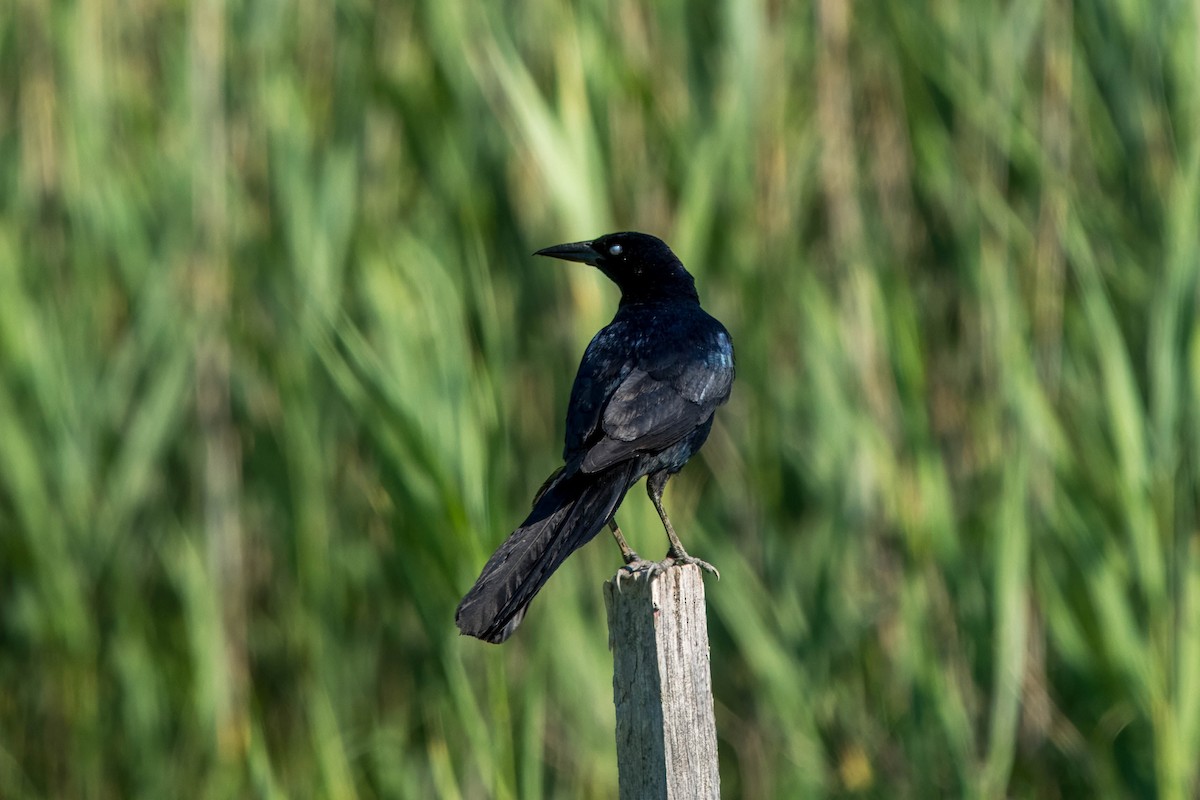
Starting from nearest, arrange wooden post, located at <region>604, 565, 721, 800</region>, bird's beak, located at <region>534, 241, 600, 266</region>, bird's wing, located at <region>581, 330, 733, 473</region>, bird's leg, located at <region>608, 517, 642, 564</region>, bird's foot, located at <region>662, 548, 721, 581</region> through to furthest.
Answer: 1. wooden post, located at <region>604, 565, 721, 800</region>
2. bird's foot, located at <region>662, 548, 721, 581</region>
3. bird's wing, located at <region>581, 330, 733, 473</region>
4. bird's leg, located at <region>608, 517, 642, 564</region>
5. bird's beak, located at <region>534, 241, 600, 266</region>

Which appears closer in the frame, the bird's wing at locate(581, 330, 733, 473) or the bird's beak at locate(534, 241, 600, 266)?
the bird's wing at locate(581, 330, 733, 473)

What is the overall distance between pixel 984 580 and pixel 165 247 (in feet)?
6.57

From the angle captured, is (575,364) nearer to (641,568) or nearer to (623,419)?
(623,419)

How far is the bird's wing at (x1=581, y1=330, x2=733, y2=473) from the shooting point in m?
2.04

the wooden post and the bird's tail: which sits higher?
the bird's tail

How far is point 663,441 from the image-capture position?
2.12 metres

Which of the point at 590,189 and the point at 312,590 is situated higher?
the point at 590,189

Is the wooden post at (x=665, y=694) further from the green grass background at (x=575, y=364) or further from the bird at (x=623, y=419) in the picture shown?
the green grass background at (x=575, y=364)

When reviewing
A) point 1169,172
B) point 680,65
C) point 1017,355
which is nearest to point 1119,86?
point 1169,172

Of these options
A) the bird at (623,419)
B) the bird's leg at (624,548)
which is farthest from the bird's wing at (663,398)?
A: the bird's leg at (624,548)

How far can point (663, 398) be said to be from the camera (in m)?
2.19

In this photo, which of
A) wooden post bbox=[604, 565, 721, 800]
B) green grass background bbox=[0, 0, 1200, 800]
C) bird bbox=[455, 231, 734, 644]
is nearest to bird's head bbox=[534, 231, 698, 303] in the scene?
bird bbox=[455, 231, 734, 644]

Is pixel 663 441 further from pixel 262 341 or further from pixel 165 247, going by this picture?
pixel 165 247

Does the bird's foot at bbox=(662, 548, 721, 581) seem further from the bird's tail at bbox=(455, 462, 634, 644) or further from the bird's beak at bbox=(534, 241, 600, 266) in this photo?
the bird's beak at bbox=(534, 241, 600, 266)
